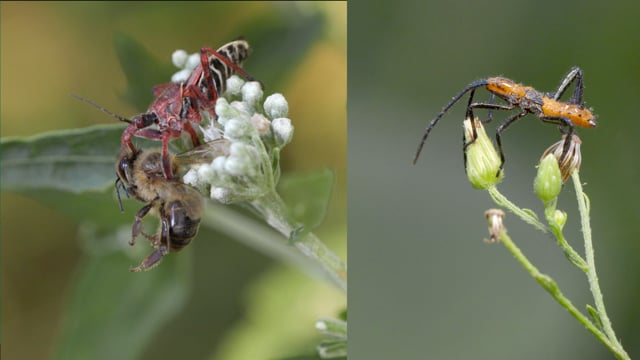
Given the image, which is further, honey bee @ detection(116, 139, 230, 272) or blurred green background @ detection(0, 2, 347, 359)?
blurred green background @ detection(0, 2, 347, 359)

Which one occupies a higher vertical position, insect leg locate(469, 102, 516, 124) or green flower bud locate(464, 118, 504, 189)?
insect leg locate(469, 102, 516, 124)

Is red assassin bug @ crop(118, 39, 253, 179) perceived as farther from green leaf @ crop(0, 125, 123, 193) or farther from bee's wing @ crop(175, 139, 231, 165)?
green leaf @ crop(0, 125, 123, 193)

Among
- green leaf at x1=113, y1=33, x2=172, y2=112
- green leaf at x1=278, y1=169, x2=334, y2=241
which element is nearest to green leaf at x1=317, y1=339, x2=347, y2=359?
green leaf at x1=278, y1=169, x2=334, y2=241

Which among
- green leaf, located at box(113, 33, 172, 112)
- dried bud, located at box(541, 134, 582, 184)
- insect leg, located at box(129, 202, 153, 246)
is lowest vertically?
insect leg, located at box(129, 202, 153, 246)

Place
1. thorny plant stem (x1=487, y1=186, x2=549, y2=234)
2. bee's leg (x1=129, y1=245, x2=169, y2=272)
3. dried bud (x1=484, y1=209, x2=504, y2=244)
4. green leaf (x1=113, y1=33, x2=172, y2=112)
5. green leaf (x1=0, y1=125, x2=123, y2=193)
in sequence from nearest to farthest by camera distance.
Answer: dried bud (x1=484, y1=209, x2=504, y2=244) → thorny plant stem (x1=487, y1=186, x2=549, y2=234) → bee's leg (x1=129, y1=245, x2=169, y2=272) → green leaf (x1=0, y1=125, x2=123, y2=193) → green leaf (x1=113, y1=33, x2=172, y2=112)

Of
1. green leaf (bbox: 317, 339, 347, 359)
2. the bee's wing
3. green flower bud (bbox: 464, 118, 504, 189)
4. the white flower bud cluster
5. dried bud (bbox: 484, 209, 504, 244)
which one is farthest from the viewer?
green leaf (bbox: 317, 339, 347, 359)

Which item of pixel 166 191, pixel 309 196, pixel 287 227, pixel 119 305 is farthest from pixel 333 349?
pixel 119 305

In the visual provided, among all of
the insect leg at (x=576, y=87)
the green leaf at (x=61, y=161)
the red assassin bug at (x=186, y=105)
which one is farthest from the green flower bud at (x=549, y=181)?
the green leaf at (x=61, y=161)

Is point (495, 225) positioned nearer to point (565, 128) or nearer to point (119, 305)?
point (565, 128)

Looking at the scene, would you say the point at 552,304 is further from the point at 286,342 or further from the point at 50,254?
the point at 50,254
